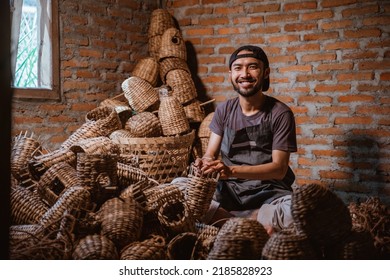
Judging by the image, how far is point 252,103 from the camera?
3.10 metres

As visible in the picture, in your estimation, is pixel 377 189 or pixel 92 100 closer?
pixel 377 189

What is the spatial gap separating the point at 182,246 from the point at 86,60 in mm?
2757

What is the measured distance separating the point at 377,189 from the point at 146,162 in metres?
1.97

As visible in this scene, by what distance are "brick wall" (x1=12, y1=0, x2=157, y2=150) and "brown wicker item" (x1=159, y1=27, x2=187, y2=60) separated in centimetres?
38

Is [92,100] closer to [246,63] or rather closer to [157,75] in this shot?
[157,75]

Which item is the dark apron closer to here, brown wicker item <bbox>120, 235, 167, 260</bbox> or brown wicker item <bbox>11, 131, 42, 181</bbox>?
brown wicker item <bbox>120, 235, 167, 260</bbox>

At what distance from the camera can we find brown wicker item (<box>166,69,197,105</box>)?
4.70 meters

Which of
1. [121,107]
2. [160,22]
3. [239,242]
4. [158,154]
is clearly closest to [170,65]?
[160,22]

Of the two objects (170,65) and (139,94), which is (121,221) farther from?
(170,65)

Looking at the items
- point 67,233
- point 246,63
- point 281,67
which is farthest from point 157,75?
point 67,233

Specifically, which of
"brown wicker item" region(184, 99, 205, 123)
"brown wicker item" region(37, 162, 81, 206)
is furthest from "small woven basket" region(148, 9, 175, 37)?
"brown wicker item" region(37, 162, 81, 206)

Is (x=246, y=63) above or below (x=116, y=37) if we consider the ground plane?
below
